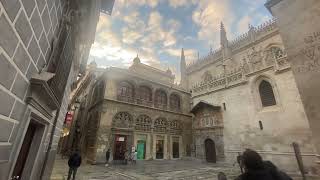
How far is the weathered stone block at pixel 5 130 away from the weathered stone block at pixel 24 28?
2.78 ft

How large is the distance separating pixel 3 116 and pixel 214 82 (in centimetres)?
2066

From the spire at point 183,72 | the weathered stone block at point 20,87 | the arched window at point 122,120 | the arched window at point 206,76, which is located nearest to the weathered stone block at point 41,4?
the weathered stone block at point 20,87

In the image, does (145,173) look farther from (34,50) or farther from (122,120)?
(34,50)

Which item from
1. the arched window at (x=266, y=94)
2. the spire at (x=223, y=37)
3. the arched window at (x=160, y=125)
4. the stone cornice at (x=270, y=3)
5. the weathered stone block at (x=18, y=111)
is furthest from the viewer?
the spire at (x=223, y=37)

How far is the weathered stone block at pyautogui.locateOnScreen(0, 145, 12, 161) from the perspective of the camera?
167cm

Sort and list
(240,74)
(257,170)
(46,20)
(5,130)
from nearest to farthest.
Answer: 1. (5,130)
2. (46,20)
3. (257,170)
4. (240,74)

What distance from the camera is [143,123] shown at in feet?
71.3

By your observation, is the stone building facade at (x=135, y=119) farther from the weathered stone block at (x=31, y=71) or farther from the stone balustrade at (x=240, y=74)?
the weathered stone block at (x=31, y=71)

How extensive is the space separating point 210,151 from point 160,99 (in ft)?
33.2

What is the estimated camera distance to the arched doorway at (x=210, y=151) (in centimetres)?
1848

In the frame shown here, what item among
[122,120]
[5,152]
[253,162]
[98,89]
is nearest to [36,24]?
[5,152]

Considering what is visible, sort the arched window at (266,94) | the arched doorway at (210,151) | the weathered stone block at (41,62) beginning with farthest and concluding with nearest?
1. the arched doorway at (210,151)
2. the arched window at (266,94)
3. the weathered stone block at (41,62)

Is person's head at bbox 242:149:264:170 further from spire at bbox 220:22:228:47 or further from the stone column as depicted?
spire at bbox 220:22:228:47

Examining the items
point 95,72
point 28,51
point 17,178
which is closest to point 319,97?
point 28,51
